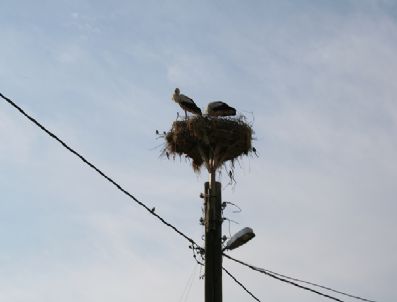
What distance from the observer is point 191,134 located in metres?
10.3

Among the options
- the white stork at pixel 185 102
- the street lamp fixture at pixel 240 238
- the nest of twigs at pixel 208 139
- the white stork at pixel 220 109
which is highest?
the white stork at pixel 185 102

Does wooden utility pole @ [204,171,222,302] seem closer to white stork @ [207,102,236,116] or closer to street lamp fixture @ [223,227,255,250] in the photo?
street lamp fixture @ [223,227,255,250]

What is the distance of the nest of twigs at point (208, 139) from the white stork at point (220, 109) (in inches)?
11.4

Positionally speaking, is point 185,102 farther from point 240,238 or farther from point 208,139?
point 240,238

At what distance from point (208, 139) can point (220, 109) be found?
1.45m

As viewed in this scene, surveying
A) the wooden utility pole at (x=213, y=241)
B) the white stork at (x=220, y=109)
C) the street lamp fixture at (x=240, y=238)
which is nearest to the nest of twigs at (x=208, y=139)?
the white stork at (x=220, y=109)

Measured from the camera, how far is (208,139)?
10.0 metres

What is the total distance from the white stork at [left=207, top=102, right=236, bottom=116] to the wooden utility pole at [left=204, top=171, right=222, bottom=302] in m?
2.64

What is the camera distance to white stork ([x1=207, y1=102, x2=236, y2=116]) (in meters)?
11.3

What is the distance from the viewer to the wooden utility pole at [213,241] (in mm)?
7707

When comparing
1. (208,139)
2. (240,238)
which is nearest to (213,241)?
(240,238)

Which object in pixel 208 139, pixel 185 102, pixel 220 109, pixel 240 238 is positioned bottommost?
pixel 240 238

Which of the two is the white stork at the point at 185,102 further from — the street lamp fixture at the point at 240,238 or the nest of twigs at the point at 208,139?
the street lamp fixture at the point at 240,238

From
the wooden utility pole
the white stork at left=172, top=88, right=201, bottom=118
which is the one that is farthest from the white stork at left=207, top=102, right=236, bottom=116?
the wooden utility pole
